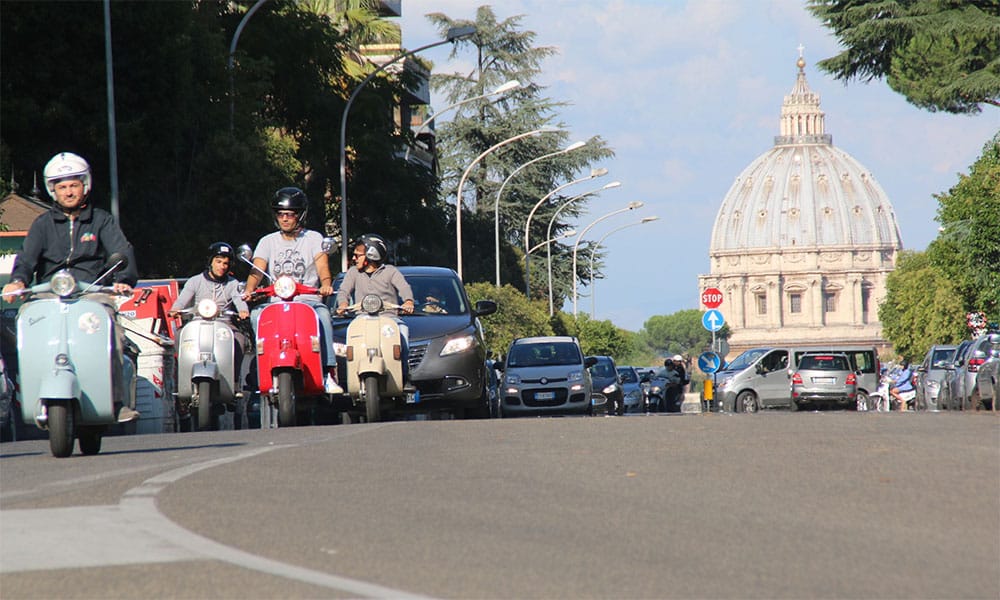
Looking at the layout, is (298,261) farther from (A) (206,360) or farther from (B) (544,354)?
(B) (544,354)

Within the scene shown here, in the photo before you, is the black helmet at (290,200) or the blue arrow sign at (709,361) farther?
the blue arrow sign at (709,361)

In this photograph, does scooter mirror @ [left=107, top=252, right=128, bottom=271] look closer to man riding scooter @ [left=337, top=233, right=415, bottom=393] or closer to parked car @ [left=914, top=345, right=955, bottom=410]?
man riding scooter @ [left=337, top=233, right=415, bottom=393]

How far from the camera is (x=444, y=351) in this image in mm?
18906

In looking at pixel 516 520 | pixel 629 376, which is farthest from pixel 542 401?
pixel 629 376

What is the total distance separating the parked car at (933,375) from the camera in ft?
115

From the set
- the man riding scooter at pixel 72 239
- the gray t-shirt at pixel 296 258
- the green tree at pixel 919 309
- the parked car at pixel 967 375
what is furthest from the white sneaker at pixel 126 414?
the green tree at pixel 919 309

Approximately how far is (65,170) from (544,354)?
19.1 m

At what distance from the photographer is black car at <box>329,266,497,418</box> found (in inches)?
742

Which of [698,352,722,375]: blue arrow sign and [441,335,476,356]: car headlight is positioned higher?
[441,335,476,356]: car headlight

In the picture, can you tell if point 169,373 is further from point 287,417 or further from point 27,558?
point 27,558

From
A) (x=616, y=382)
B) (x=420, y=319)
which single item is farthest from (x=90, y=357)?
(x=616, y=382)

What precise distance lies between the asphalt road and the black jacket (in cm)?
120

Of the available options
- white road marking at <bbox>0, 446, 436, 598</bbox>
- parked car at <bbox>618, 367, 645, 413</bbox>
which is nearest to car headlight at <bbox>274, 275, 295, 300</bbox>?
white road marking at <bbox>0, 446, 436, 598</bbox>

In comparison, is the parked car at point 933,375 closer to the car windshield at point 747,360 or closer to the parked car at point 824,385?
the parked car at point 824,385
